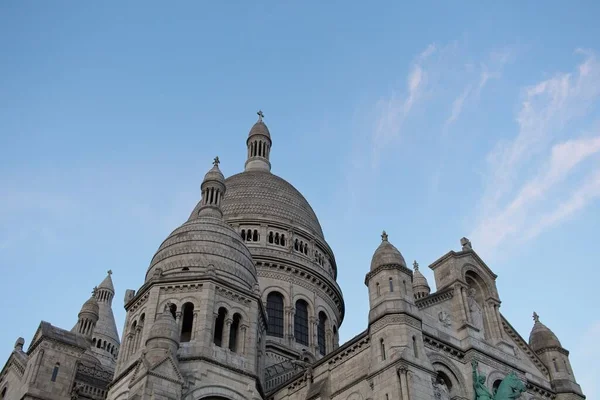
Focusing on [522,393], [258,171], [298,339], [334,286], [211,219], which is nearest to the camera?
Result: [522,393]

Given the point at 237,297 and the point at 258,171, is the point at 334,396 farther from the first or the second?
the point at 258,171

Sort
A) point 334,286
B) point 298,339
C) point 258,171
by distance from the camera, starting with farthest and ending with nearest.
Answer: point 258,171
point 334,286
point 298,339

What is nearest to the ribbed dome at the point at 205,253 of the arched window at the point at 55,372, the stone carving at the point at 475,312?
the arched window at the point at 55,372

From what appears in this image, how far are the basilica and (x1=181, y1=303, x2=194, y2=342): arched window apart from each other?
67mm

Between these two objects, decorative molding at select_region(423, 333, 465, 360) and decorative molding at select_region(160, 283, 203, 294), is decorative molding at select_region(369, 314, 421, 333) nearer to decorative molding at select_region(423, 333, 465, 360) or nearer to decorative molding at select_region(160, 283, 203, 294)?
decorative molding at select_region(423, 333, 465, 360)

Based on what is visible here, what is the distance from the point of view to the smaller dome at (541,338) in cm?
3412

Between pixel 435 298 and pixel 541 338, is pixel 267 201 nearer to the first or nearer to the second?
pixel 435 298

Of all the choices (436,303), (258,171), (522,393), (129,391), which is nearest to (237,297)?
(129,391)

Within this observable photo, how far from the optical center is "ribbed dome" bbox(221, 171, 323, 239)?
157 feet

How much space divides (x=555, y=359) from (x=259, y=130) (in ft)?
108

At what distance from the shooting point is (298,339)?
43.1 meters

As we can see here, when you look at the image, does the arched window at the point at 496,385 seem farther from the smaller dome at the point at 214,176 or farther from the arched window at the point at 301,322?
the smaller dome at the point at 214,176

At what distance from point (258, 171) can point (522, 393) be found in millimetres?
29774

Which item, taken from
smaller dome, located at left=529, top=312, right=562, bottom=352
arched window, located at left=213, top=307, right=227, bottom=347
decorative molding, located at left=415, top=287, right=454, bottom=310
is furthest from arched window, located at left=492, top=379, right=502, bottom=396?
arched window, located at left=213, top=307, right=227, bottom=347
